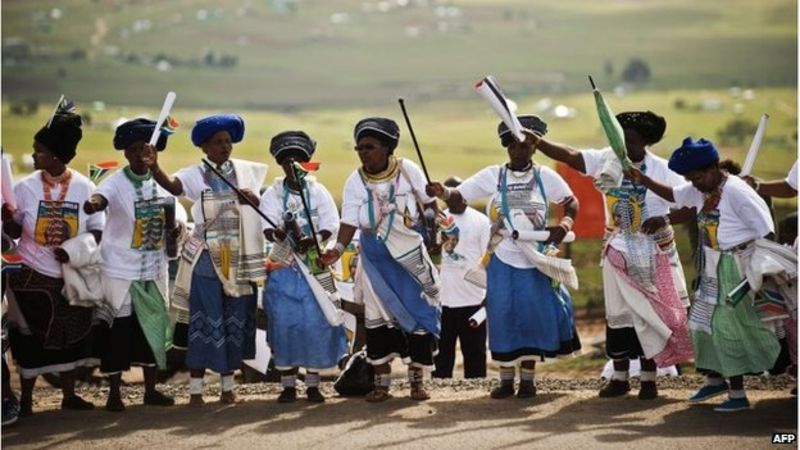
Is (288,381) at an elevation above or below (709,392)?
above

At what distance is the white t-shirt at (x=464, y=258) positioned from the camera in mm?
13594

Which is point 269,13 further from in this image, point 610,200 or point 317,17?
point 610,200

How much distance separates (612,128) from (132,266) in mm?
3357

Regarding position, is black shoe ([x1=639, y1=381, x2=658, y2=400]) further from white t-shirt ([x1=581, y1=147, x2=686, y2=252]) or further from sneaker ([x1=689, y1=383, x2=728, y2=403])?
white t-shirt ([x1=581, y1=147, x2=686, y2=252])

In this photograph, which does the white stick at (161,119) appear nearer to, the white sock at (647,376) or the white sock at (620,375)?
the white sock at (620,375)

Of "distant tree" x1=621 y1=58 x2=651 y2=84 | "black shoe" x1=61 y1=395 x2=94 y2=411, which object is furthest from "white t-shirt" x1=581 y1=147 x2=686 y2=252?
"distant tree" x1=621 y1=58 x2=651 y2=84

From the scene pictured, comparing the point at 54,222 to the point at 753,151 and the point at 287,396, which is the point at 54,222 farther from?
the point at 753,151

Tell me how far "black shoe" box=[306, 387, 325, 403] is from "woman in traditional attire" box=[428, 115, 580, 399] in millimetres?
1175

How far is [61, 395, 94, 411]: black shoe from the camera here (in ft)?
38.4

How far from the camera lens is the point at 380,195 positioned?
37.6 feet

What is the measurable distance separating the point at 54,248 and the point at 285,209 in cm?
157

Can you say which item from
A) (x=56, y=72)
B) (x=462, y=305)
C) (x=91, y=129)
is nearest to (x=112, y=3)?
(x=56, y=72)

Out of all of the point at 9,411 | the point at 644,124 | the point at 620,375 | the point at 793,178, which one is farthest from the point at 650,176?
the point at 9,411

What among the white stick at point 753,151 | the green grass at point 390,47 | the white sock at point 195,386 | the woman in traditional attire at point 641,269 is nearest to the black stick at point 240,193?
the white sock at point 195,386
